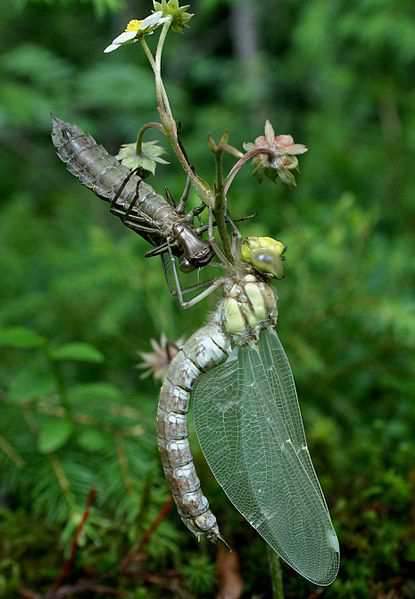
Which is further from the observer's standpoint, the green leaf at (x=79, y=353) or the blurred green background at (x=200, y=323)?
the green leaf at (x=79, y=353)

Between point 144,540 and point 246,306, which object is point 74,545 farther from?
point 246,306

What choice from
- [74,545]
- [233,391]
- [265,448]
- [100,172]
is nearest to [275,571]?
[265,448]

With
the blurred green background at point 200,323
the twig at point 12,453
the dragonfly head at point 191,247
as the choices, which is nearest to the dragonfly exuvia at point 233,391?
the dragonfly head at point 191,247

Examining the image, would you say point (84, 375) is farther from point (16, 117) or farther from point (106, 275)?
point (16, 117)

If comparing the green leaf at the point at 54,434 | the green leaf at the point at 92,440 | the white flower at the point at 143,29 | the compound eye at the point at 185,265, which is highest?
the white flower at the point at 143,29

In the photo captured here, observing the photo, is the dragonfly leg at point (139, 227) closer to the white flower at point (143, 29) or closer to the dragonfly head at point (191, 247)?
the dragonfly head at point (191, 247)

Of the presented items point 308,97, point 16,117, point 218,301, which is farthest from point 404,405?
point 308,97

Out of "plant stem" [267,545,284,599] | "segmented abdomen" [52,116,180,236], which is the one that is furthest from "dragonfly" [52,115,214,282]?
"plant stem" [267,545,284,599]
